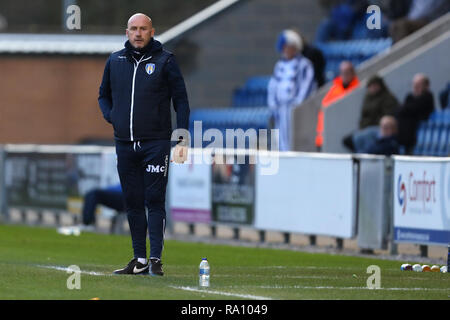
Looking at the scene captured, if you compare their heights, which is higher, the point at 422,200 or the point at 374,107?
the point at 374,107

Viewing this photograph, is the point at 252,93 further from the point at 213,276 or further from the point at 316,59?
the point at 213,276

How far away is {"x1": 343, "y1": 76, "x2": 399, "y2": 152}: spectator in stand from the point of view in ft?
71.4

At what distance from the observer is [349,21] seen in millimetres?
28156

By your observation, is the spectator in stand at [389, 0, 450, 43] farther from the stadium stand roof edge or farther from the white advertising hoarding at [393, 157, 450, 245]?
the stadium stand roof edge

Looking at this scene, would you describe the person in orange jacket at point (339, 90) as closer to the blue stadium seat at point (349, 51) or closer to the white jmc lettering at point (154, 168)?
the blue stadium seat at point (349, 51)

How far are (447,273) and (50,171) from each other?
12.8m

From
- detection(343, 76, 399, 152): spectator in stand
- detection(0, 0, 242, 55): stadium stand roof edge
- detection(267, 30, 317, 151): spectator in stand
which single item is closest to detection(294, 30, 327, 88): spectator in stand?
detection(267, 30, 317, 151): spectator in stand

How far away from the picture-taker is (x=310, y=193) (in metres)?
19.2

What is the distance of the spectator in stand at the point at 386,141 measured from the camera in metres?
19.5

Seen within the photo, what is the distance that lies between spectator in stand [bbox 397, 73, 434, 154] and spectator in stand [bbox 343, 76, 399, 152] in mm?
286

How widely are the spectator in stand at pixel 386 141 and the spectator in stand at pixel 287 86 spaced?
502 cm

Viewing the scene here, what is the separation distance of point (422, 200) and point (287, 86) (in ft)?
28.1

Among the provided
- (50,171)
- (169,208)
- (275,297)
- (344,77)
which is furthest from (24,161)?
(275,297)

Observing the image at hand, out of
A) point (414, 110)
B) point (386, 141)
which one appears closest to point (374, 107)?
point (414, 110)
